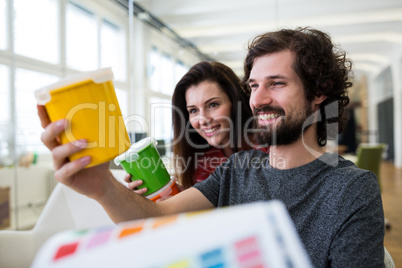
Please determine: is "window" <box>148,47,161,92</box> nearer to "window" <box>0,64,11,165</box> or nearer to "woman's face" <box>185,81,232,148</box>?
"window" <box>0,64,11,165</box>

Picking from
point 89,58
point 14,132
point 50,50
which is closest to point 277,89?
point 14,132

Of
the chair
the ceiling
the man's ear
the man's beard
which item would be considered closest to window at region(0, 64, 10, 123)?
the ceiling

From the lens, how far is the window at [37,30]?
308 cm

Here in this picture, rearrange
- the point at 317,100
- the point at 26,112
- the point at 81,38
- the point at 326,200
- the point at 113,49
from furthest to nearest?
the point at 113,49
the point at 81,38
the point at 26,112
the point at 317,100
the point at 326,200

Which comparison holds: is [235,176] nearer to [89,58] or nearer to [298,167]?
[298,167]

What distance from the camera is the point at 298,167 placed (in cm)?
102

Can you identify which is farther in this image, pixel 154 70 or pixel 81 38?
pixel 154 70

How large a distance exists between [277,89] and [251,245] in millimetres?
919

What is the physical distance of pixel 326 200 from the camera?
2.97ft

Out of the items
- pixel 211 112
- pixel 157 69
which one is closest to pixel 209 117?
pixel 211 112

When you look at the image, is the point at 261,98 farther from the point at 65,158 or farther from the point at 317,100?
the point at 65,158

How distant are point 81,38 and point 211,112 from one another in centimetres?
328

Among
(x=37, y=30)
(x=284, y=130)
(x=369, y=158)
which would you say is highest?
(x=37, y=30)

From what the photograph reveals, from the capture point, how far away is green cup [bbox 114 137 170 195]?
3.76 ft
